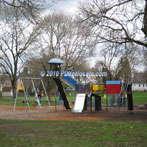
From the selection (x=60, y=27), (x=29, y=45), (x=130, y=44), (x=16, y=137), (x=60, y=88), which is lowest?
(x=16, y=137)

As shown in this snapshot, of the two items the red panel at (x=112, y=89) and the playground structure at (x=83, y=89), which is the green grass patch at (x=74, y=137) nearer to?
the playground structure at (x=83, y=89)

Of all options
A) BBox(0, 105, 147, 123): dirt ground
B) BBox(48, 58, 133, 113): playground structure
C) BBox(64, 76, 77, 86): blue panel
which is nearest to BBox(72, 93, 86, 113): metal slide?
BBox(48, 58, 133, 113): playground structure

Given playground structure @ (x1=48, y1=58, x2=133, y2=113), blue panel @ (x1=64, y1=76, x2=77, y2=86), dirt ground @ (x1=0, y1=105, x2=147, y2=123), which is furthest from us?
blue panel @ (x1=64, y1=76, x2=77, y2=86)

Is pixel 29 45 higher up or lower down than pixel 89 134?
higher up

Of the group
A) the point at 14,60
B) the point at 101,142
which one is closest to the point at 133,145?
the point at 101,142

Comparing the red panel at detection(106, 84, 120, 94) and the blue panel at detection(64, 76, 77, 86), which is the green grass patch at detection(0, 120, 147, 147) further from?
the blue panel at detection(64, 76, 77, 86)

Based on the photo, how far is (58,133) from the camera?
9.19m

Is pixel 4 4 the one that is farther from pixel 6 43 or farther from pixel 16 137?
pixel 6 43

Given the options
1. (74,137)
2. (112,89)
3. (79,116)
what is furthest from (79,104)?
(74,137)

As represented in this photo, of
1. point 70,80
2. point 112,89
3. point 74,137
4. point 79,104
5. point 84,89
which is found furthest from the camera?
point 70,80

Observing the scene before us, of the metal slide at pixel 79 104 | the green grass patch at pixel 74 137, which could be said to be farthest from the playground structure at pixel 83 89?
the green grass patch at pixel 74 137

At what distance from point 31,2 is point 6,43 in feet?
89.4

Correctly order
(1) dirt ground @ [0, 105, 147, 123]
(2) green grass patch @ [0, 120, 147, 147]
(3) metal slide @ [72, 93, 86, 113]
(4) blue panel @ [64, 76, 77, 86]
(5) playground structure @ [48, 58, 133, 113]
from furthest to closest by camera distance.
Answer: (4) blue panel @ [64, 76, 77, 86], (5) playground structure @ [48, 58, 133, 113], (3) metal slide @ [72, 93, 86, 113], (1) dirt ground @ [0, 105, 147, 123], (2) green grass patch @ [0, 120, 147, 147]

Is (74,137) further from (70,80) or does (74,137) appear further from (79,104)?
(70,80)
